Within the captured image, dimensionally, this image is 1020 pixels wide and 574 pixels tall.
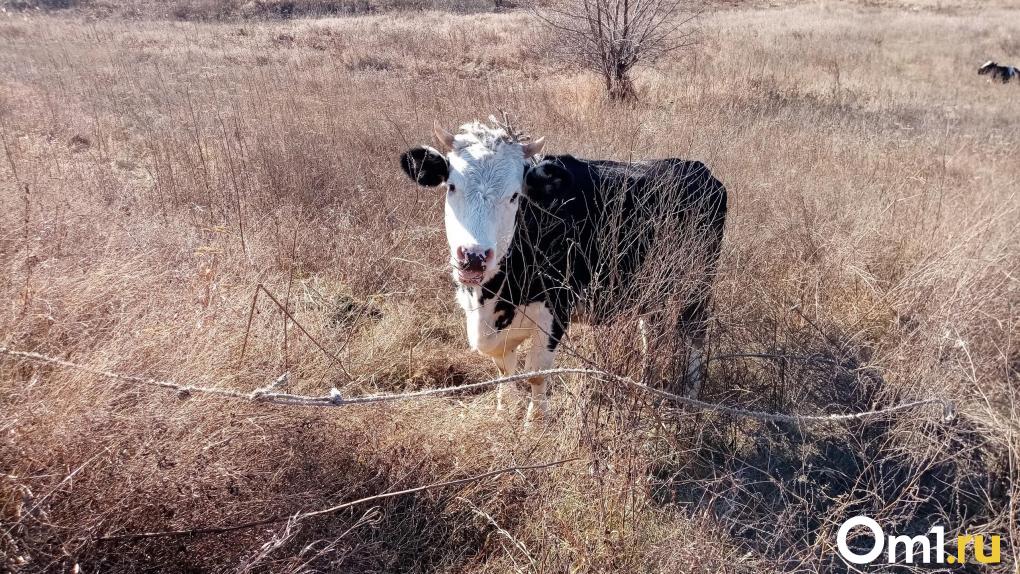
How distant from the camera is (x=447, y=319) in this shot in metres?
4.53

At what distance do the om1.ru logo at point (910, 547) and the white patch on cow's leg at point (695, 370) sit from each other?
1043 mm

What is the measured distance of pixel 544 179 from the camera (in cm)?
325

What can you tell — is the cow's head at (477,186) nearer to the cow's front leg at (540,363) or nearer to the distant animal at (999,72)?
the cow's front leg at (540,363)

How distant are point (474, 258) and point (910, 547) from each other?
2.39 m

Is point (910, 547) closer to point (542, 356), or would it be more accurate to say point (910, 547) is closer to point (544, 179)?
point (542, 356)

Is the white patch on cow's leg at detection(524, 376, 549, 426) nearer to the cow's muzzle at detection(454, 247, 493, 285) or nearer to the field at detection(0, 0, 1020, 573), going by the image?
the field at detection(0, 0, 1020, 573)

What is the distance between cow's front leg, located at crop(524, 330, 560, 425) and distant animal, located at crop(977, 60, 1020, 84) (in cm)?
1895

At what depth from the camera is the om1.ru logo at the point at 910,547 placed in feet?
8.17

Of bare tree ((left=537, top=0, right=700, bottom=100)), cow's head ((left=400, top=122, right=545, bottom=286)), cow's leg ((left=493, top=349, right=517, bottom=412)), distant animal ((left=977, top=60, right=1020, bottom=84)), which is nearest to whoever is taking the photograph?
cow's head ((left=400, top=122, right=545, bottom=286))

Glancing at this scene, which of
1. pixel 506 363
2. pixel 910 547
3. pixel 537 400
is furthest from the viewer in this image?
pixel 506 363

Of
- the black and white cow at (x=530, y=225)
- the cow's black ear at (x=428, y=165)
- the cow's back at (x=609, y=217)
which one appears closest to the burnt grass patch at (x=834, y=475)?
the black and white cow at (x=530, y=225)

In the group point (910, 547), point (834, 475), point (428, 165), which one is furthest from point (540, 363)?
point (910, 547)

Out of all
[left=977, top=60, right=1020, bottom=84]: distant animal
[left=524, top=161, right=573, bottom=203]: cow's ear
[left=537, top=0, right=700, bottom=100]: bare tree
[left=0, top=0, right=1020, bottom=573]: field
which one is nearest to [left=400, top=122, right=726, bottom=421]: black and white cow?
[left=524, top=161, right=573, bottom=203]: cow's ear

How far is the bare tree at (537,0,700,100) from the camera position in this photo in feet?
33.4
